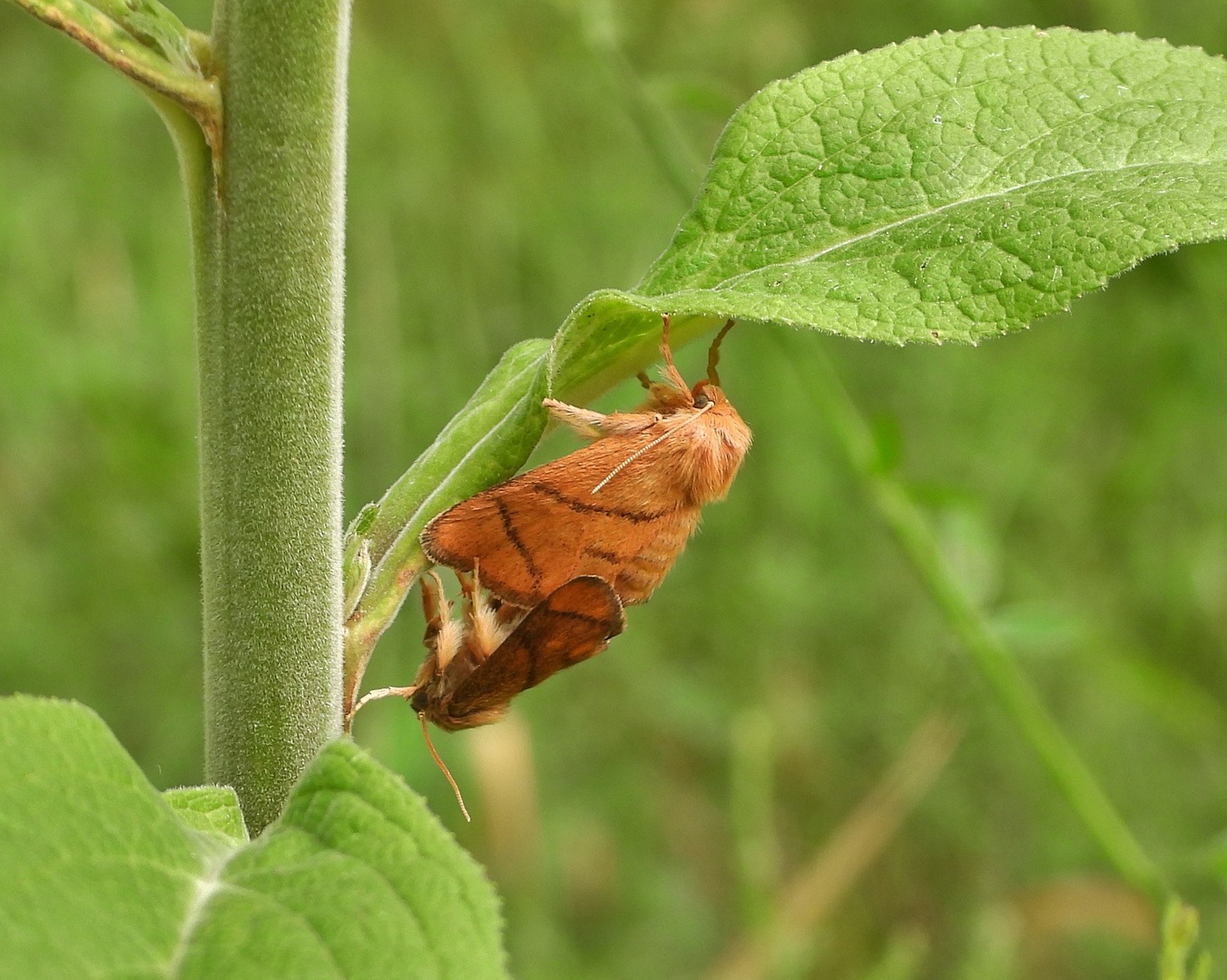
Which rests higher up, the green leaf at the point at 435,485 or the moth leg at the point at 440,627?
the green leaf at the point at 435,485

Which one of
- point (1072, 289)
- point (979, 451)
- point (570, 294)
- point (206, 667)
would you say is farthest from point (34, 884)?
point (979, 451)

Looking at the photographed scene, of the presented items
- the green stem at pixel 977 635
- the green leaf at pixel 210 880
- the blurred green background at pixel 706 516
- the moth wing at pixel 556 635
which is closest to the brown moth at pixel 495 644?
the moth wing at pixel 556 635

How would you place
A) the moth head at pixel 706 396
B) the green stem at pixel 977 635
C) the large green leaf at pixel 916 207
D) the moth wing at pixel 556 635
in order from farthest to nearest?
the green stem at pixel 977 635 < the moth head at pixel 706 396 < the moth wing at pixel 556 635 < the large green leaf at pixel 916 207

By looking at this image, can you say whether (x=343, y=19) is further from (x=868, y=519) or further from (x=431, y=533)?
(x=868, y=519)

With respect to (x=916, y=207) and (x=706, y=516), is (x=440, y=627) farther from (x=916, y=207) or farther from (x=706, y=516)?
(x=706, y=516)


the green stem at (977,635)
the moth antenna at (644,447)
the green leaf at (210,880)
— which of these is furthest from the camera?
the green stem at (977,635)

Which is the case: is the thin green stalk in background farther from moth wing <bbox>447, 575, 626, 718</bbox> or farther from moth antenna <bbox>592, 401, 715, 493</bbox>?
moth wing <bbox>447, 575, 626, 718</bbox>

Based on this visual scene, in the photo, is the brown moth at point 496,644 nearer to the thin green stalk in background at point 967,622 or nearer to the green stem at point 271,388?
the green stem at point 271,388
